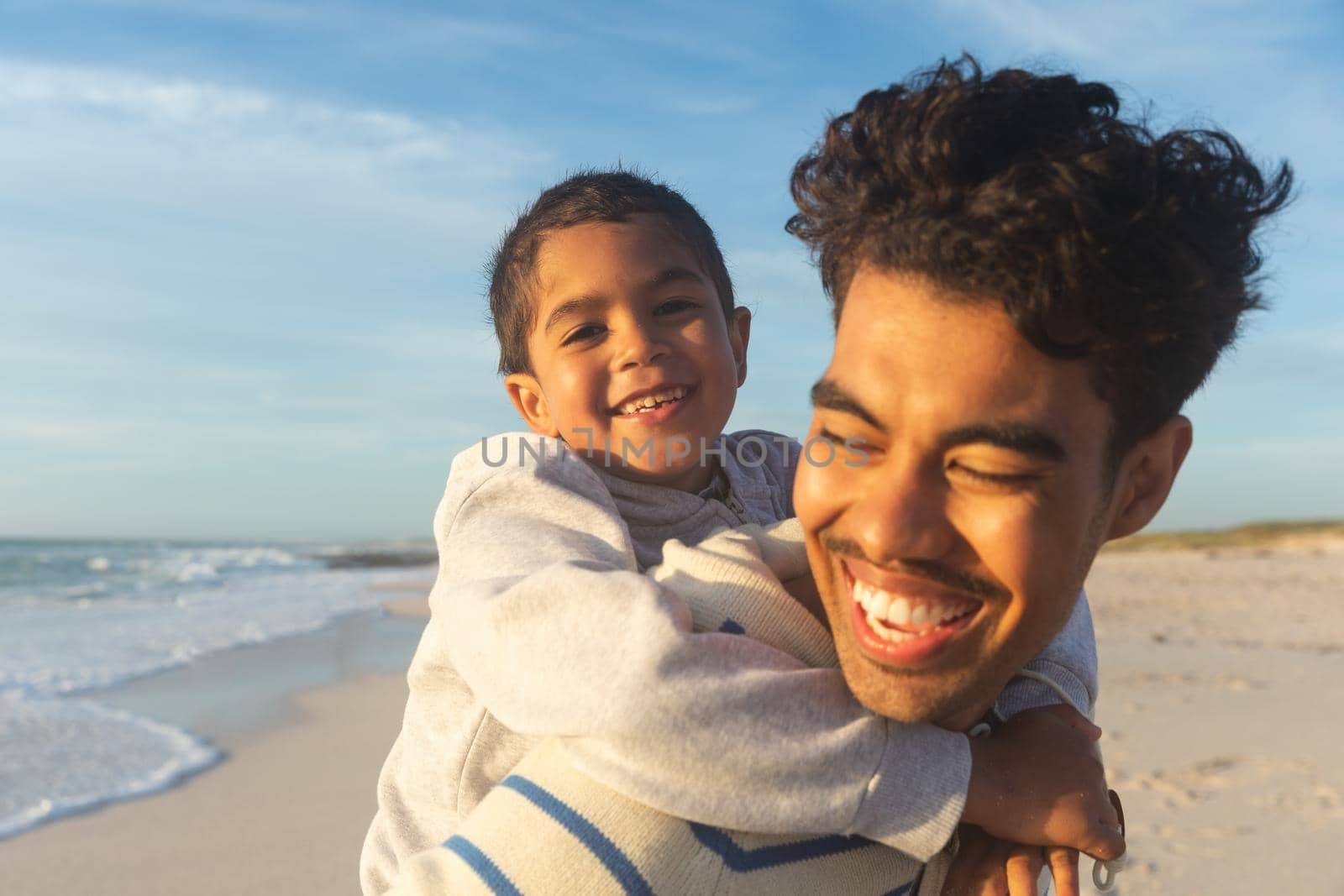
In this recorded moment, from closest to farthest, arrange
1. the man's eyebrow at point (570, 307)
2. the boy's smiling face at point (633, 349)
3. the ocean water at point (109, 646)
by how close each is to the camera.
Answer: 1. the boy's smiling face at point (633, 349)
2. the man's eyebrow at point (570, 307)
3. the ocean water at point (109, 646)

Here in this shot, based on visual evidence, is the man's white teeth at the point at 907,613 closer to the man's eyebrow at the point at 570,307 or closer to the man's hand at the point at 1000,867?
the man's hand at the point at 1000,867

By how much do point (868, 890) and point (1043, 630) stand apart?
18.6 inches

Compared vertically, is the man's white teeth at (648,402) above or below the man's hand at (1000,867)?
above

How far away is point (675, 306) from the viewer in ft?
9.31

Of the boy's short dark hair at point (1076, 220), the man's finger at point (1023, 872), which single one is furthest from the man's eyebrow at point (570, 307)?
the man's finger at point (1023, 872)

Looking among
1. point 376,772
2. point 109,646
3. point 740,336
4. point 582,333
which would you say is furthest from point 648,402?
point 109,646

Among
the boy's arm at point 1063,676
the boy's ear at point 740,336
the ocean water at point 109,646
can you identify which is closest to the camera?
the boy's arm at point 1063,676

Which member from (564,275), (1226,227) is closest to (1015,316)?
(1226,227)

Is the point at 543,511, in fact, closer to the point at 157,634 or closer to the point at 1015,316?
the point at 1015,316

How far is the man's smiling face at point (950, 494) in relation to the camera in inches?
60.7

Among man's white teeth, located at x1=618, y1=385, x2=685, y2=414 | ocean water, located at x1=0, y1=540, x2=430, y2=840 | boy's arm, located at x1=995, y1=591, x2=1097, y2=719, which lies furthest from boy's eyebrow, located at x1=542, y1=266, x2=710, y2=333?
ocean water, located at x1=0, y1=540, x2=430, y2=840

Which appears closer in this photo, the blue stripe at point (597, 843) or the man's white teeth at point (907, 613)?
the blue stripe at point (597, 843)

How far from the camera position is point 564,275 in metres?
2.83

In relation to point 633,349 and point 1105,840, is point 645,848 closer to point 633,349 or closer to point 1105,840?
point 1105,840
